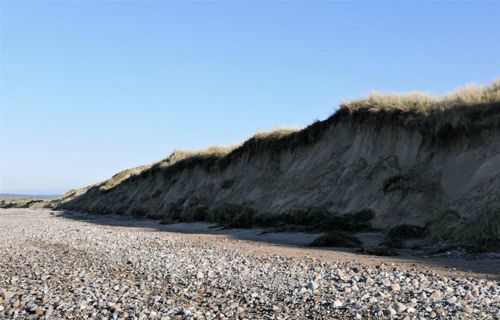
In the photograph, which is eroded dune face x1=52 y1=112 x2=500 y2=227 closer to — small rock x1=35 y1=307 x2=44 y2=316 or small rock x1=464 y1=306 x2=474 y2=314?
small rock x1=464 y1=306 x2=474 y2=314

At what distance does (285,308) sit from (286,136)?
20191 mm

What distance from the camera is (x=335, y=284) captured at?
7.39m

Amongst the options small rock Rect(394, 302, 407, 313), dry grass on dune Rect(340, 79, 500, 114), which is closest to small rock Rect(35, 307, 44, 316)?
small rock Rect(394, 302, 407, 313)

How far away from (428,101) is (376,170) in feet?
11.3

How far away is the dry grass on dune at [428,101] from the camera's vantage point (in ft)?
57.6

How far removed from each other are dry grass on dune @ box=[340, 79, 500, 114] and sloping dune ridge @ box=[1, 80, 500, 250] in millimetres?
44

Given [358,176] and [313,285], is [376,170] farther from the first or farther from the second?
[313,285]

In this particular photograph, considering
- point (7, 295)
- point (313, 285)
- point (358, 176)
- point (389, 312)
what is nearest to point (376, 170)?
point (358, 176)

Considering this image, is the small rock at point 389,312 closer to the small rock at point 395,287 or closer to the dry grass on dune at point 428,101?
the small rock at point 395,287

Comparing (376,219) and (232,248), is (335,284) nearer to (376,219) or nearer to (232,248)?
(232,248)

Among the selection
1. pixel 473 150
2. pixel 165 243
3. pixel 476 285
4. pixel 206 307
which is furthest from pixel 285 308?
pixel 473 150

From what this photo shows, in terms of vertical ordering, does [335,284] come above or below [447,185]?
below

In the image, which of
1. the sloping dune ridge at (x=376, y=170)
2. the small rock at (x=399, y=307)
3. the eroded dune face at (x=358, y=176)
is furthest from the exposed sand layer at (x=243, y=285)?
the eroded dune face at (x=358, y=176)

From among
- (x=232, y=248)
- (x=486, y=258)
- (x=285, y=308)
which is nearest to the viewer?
(x=285, y=308)
